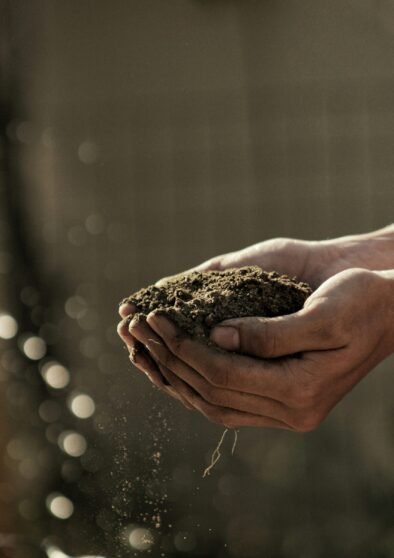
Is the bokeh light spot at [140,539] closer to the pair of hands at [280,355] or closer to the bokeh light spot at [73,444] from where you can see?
the bokeh light spot at [73,444]

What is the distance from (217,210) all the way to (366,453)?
5.18 feet

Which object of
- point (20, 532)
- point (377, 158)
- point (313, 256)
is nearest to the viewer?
point (313, 256)

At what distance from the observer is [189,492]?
4.25 meters

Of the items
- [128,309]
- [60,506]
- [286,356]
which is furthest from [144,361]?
[60,506]

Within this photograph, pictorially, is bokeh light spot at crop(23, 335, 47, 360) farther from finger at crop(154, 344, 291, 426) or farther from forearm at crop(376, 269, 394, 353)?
forearm at crop(376, 269, 394, 353)

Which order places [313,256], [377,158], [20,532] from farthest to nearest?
[377,158], [20,532], [313,256]

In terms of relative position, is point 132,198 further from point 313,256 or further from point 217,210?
point 313,256

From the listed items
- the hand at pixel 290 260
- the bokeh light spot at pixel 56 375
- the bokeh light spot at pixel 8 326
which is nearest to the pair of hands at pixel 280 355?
the hand at pixel 290 260

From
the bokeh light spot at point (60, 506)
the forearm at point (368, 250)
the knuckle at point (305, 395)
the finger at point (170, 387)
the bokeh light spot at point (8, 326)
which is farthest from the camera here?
the bokeh light spot at point (8, 326)

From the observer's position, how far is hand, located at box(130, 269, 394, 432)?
202 cm

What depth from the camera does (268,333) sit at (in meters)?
2.01

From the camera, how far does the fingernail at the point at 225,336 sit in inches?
79.1

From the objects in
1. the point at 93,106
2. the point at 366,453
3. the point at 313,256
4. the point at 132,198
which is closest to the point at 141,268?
the point at 132,198

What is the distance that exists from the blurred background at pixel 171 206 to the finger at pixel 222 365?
2213mm
